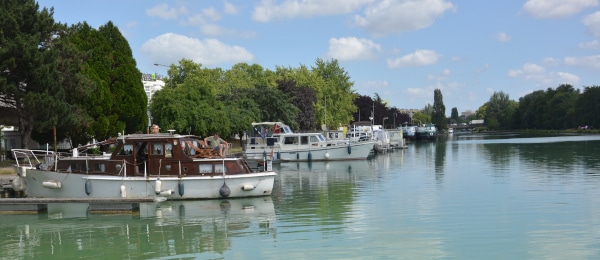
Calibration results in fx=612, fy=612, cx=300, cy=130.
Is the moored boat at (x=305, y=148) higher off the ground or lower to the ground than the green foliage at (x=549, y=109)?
lower

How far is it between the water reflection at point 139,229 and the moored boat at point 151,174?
0.59 meters

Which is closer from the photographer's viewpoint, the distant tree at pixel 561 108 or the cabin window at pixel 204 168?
the cabin window at pixel 204 168

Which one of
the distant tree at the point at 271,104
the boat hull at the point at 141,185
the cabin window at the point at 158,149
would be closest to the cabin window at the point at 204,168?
the boat hull at the point at 141,185

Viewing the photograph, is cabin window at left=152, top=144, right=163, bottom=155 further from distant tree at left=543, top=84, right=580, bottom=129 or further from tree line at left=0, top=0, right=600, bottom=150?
distant tree at left=543, top=84, right=580, bottom=129

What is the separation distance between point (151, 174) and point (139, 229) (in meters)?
5.27

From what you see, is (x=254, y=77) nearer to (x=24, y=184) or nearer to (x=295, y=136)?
(x=295, y=136)

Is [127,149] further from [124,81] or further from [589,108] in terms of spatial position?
[589,108]

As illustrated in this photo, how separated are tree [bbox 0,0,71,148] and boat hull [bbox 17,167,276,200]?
28.7ft

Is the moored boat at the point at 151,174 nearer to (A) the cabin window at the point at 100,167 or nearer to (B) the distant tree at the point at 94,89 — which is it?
(A) the cabin window at the point at 100,167

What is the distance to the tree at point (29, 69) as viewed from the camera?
33.5 meters

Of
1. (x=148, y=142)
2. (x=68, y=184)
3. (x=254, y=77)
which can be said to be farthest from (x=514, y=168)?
(x=254, y=77)

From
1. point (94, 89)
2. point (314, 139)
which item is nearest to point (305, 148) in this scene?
point (314, 139)

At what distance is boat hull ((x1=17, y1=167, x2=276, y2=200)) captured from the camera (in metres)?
24.8

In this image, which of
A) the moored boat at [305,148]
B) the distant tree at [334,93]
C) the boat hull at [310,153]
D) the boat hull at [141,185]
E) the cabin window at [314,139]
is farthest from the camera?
the distant tree at [334,93]
